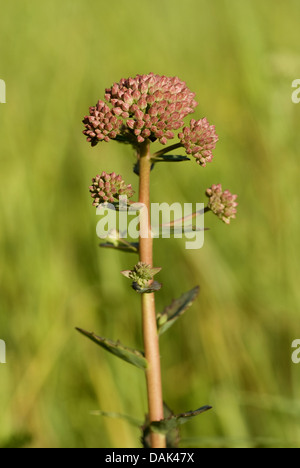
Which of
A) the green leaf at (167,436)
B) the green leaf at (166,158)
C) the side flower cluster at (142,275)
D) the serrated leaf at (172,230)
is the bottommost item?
the green leaf at (167,436)

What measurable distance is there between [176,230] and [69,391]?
2.01 meters

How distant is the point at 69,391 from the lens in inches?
136

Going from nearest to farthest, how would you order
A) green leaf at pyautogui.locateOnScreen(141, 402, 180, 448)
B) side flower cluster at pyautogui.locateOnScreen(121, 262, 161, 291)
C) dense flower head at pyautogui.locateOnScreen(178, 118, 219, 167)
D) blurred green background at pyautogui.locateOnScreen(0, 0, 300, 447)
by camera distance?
side flower cluster at pyautogui.locateOnScreen(121, 262, 161, 291) → dense flower head at pyautogui.locateOnScreen(178, 118, 219, 167) → green leaf at pyautogui.locateOnScreen(141, 402, 180, 448) → blurred green background at pyautogui.locateOnScreen(0, 0, 300, 447)

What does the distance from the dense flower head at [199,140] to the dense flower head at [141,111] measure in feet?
0.14

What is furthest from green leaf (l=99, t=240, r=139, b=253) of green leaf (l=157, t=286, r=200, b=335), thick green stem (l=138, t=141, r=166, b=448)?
green leaf (l=157, t=286, r=200, b=335)

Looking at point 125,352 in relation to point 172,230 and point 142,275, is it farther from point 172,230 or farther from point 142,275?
point 172,230

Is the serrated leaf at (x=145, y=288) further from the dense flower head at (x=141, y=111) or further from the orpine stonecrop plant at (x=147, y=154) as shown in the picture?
the dense flower head at (x=141, y=111)

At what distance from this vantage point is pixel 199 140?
72.2 inches

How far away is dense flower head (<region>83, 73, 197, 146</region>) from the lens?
1753mm

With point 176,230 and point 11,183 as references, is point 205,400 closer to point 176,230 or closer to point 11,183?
point 176,230

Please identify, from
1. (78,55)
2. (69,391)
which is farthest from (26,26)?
(69,391)

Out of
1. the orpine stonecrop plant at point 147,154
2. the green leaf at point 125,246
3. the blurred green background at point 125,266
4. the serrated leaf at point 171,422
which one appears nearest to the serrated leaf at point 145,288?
the orpine stonecrop plant at point 147,154

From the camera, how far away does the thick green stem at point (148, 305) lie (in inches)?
69.5

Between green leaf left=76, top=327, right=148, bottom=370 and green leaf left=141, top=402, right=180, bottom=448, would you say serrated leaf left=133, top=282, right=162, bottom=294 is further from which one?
green leaf left=141, top=402, right=180, bottom=448
